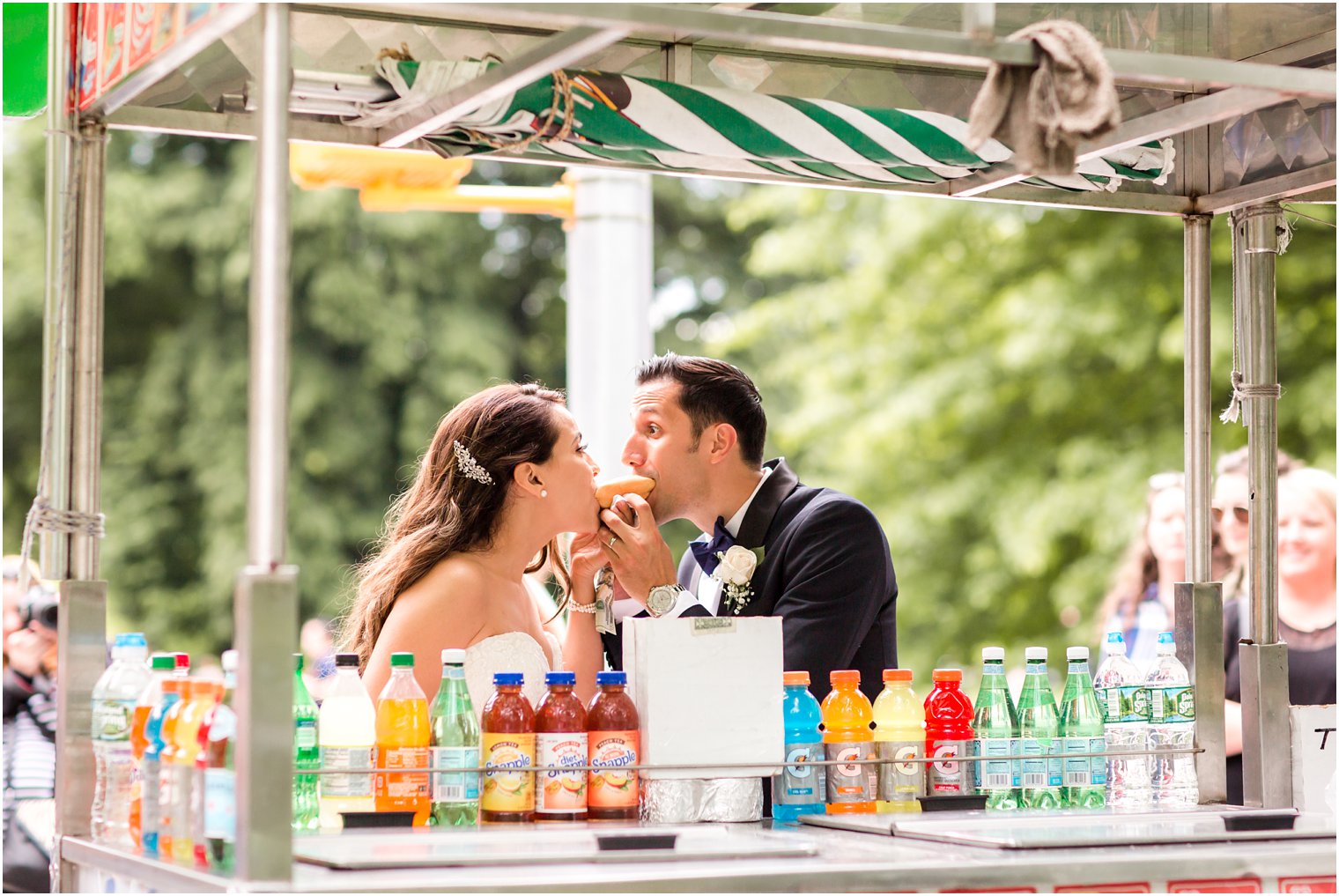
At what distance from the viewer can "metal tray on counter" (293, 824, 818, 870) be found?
2.87 m

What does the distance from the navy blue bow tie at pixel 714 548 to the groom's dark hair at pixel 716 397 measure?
275 mm

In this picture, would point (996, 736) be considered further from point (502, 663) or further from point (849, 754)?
point (502, 663)

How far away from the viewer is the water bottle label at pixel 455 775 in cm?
340

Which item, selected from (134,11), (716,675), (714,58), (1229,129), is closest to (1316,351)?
(1229,129)

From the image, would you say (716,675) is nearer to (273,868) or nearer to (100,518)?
(273,868)

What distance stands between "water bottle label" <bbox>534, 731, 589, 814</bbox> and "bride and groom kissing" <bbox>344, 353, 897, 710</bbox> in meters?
0.68

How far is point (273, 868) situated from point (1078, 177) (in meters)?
2.76

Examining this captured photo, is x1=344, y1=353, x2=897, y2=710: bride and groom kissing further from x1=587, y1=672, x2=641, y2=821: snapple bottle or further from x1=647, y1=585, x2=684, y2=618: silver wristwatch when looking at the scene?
x1=587, y1=672, x2=641, y2=821: snapple bottle

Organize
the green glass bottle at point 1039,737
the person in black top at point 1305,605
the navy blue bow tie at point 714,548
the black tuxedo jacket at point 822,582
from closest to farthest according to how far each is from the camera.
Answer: the green glass bottle at point 1039,737 < the black tuxedo jacket at point 822,582 < the navy blue bow tie at point 714,548 < the person in black top at point 1305,605

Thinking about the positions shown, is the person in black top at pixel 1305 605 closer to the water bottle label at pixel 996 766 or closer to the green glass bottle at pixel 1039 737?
the green glass bottle at pixel 1039 737

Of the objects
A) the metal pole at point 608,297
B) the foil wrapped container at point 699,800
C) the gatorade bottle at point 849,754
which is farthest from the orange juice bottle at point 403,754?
the metal pole at point 608,297

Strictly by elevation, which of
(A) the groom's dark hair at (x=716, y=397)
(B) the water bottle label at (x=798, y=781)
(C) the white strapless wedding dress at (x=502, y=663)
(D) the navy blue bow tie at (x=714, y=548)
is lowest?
(B) the water bottle label at (x=798, y=781)

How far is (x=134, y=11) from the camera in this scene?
11.1 feet

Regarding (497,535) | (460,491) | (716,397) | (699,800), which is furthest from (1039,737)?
(716,397)
